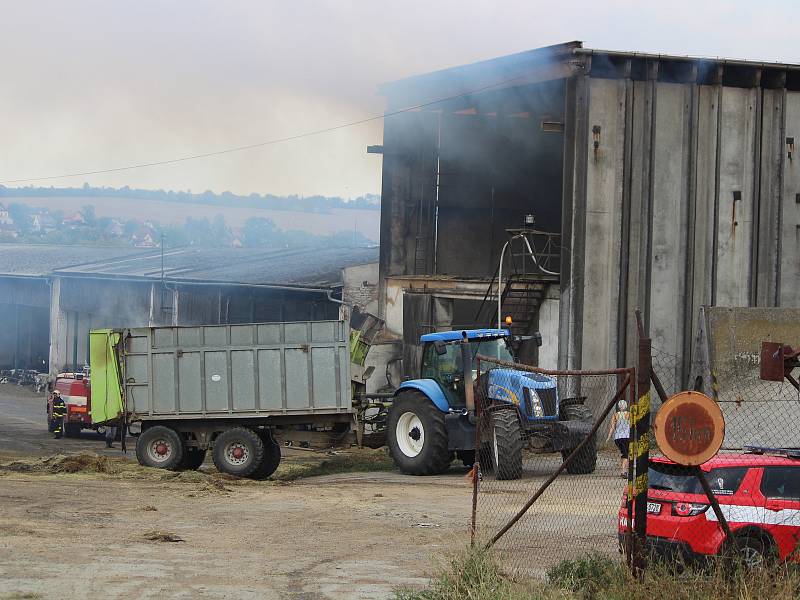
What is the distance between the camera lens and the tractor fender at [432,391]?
1902 cm

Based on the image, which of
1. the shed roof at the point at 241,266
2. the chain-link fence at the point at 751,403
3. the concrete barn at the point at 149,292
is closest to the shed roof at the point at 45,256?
the concrete barn at the point at 149,292

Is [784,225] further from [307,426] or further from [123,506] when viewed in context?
[123,506]

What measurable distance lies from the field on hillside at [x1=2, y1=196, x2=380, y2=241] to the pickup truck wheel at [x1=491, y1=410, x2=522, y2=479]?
9272cm

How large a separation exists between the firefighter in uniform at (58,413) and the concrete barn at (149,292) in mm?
9102

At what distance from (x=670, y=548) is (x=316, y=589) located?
3.33 metres

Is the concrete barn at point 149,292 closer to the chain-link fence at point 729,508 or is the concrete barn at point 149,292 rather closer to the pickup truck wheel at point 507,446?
the pickup truck wheel at point 507,446

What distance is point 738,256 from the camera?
26156 millimetres

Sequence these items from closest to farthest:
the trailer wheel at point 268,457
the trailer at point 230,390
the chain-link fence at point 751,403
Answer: the trailer at point 230,390 → the trailer wheel at point 268,457 → the chain-link fence at point 751,403

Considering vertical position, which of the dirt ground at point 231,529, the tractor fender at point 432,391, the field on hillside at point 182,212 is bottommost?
the dirt ground at point 231,529

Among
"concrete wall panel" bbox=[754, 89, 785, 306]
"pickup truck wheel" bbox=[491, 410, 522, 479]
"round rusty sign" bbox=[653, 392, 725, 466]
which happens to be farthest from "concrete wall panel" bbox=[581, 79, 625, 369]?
"round rusty sign" bbox=[653, 392, 725, 466]

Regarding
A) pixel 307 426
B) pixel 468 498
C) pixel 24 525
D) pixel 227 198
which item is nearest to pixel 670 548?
pixel 468 498

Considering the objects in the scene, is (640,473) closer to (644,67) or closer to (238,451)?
(238,451)

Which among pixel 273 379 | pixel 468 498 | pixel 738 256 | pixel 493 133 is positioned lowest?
pixel 468 498

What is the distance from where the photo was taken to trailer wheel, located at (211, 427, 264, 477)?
64.6 ft
